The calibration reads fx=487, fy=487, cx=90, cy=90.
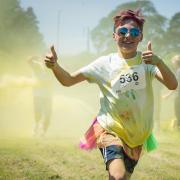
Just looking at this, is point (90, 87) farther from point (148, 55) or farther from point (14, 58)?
point (148, 55)

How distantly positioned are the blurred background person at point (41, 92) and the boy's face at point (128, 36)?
25.1ft

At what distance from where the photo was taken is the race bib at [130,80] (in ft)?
14.3

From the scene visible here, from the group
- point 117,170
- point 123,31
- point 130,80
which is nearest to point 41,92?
point 123,31

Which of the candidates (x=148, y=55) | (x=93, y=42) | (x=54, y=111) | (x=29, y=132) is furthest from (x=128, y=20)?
(x=93, y=42)

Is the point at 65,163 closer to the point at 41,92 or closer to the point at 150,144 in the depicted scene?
the point at 150,144

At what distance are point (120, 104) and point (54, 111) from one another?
13506mm

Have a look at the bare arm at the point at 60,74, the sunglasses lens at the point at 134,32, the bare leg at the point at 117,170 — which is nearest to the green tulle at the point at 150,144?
the bare leg at the point at 117,170

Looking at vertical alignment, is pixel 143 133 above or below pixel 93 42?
below

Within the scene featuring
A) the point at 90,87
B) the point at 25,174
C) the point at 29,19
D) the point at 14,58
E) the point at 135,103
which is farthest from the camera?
the point at 29,19

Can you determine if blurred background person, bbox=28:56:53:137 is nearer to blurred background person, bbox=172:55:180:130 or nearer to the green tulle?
blurred background person, bbox=172:55:180:130

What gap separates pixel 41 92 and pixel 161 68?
27.2 feet

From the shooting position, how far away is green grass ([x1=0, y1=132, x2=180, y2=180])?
6574 mm

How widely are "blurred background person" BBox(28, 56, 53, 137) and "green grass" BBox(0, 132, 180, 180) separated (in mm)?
2701

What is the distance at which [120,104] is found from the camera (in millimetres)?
4367
